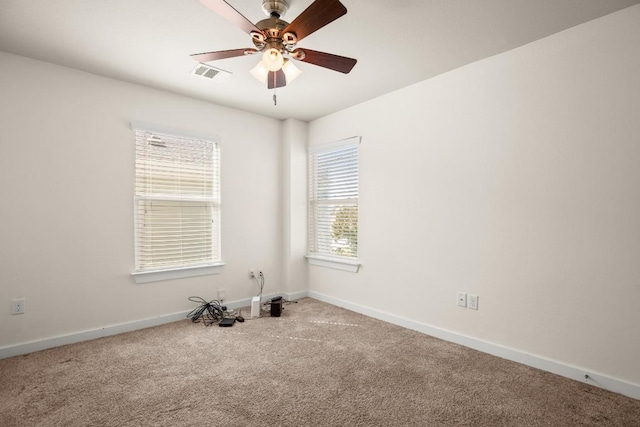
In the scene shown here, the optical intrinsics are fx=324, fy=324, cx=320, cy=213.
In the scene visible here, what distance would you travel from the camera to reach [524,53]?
2.54 metres

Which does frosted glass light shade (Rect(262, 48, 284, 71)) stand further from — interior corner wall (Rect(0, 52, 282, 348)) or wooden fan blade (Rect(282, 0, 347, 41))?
interior corner wall (Rect(0, 52, 282, 348))

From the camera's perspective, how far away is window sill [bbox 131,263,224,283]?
332cm

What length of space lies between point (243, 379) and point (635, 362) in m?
2.60

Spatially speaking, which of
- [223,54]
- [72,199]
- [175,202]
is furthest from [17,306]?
[223,54]

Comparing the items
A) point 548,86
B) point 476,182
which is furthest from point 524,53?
point 476,182

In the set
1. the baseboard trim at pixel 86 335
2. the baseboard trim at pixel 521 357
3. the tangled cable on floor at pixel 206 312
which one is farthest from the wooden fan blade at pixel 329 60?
the baseboard trim at pixel 86 335

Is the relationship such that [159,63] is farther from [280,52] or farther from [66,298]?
[66,298]

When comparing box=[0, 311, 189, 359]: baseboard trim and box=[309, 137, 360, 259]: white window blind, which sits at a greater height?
box=[309, 137, 360, 259]: white window blind

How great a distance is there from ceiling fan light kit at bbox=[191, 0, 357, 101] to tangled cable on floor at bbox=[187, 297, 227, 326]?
2.60 metres

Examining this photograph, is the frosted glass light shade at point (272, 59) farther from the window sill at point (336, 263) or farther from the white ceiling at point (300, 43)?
the window sill at point (336, 263)

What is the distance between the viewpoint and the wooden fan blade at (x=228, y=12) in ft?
5.27

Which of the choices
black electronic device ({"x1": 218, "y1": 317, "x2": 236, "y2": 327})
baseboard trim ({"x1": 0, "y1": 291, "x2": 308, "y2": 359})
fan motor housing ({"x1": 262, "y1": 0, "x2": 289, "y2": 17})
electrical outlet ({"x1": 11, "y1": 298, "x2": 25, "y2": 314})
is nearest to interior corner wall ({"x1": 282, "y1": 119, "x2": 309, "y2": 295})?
black electronic device ({"x1": 218, "y1": 317, "x2": 236, "y2": 327})

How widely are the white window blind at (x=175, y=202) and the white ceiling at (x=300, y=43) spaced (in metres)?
0.72

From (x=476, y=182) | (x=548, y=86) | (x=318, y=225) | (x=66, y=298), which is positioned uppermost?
(x=548, y=86)
